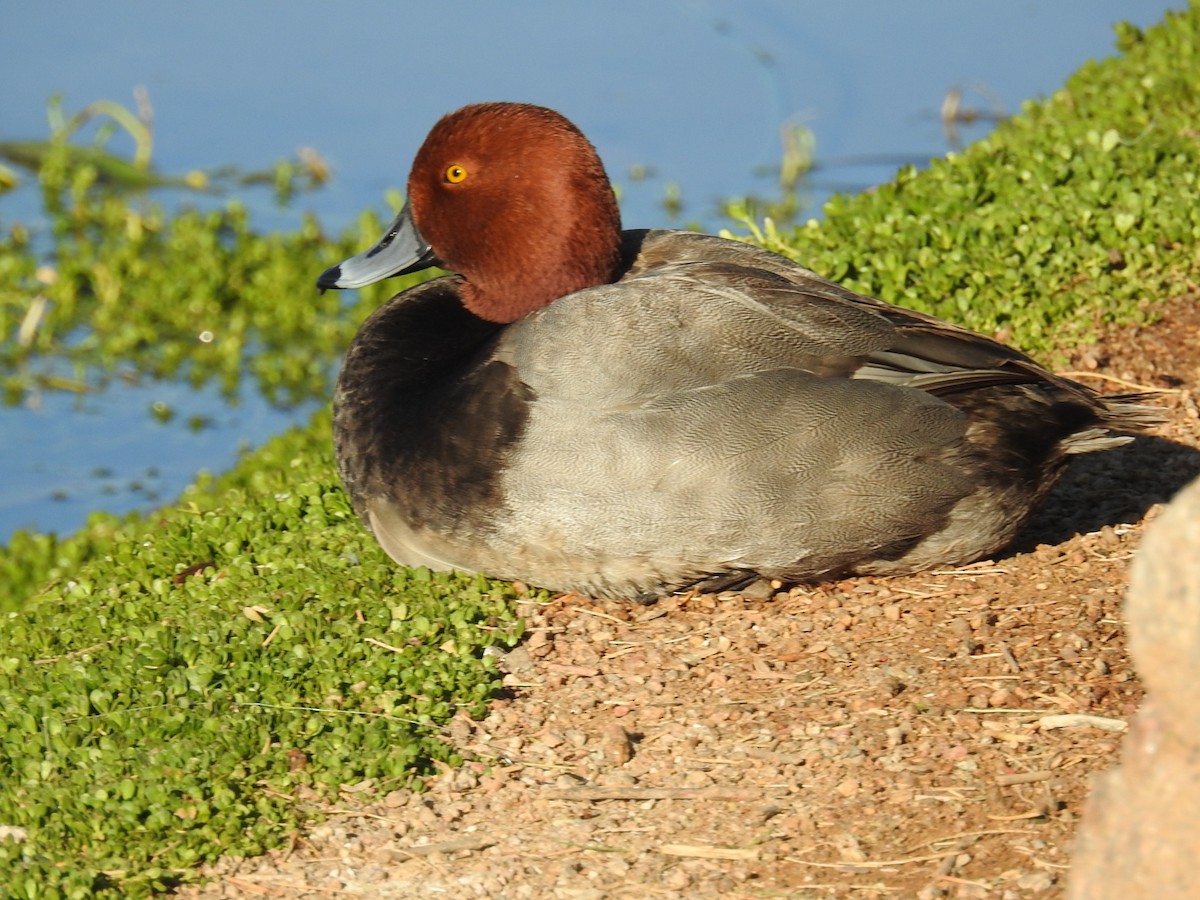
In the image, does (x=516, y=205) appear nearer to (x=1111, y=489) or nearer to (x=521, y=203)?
(x=521, y=203)

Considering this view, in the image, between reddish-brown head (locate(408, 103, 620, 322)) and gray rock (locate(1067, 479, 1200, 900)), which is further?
reddish-brown head (locate(408, 103, 620, 322))

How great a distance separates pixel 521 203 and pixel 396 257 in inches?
20.1

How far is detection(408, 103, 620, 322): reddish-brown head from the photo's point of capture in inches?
168

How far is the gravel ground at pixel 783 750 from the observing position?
3119 millimetres

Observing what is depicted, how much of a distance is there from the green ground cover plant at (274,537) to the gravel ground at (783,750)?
0.15 m

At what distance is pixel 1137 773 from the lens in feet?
7.22

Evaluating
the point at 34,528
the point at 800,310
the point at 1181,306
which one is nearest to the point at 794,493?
the point at 800,310

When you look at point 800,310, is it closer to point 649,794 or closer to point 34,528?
point 649,794

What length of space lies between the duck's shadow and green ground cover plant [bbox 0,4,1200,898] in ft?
2.11

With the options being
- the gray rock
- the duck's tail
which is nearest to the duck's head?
the duck's tail

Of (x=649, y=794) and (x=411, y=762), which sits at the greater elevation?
(x=411, y=762)

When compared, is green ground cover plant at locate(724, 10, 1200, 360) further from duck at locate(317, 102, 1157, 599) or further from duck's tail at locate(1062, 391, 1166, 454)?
duck at locate(317, 102, 1157, 599)

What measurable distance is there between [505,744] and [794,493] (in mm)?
970

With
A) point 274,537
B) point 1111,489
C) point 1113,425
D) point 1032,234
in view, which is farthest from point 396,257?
point 1032,234
